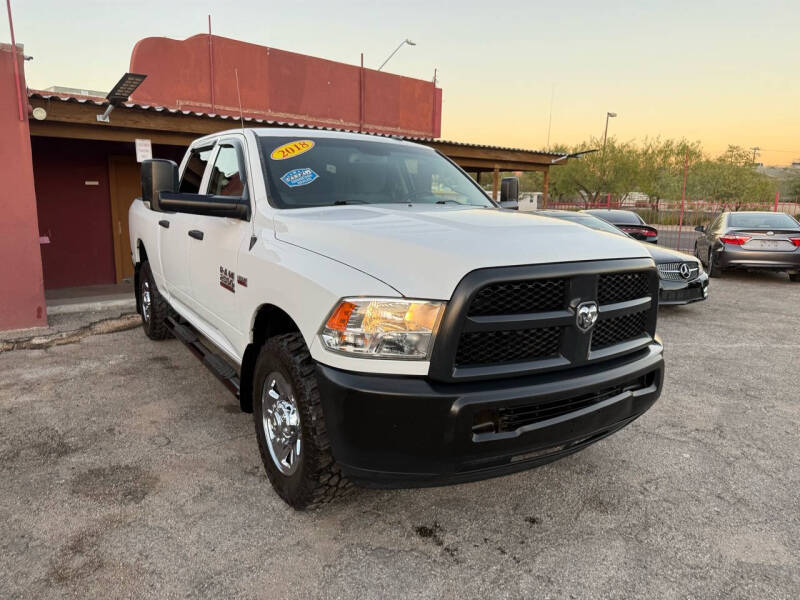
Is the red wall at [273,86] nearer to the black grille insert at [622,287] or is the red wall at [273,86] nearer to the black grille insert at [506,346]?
the black grille insert at [622,287]

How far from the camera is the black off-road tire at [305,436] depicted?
7.55 ft

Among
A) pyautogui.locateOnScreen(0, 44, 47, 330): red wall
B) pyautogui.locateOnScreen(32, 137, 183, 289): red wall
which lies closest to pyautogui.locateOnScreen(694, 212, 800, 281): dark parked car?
pyautogui.locateOnScreen(0, 44, 47, 330): red wall

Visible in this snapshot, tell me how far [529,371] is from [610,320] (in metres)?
0.59

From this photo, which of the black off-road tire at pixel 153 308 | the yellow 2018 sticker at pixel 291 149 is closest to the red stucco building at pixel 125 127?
the black off-road tire at pixel 153 308

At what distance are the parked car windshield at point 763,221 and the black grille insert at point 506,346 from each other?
1083 cm

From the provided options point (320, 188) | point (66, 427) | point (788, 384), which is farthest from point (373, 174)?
point (788, 384)

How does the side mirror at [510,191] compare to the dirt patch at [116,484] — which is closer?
the dirt patch at [116,484]

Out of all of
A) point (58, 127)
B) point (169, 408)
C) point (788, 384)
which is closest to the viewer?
point (169, 408)

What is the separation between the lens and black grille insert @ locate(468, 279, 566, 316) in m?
2.08

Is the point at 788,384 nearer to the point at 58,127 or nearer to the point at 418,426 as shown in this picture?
the point at 418,426

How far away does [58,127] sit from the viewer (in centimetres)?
779

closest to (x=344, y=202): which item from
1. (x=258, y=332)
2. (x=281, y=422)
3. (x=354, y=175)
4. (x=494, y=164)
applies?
(x=354, y=175)

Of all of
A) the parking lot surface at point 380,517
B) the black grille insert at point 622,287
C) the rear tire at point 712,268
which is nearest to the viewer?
the parking lot surface at point 380,517

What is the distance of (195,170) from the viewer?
4328mm
